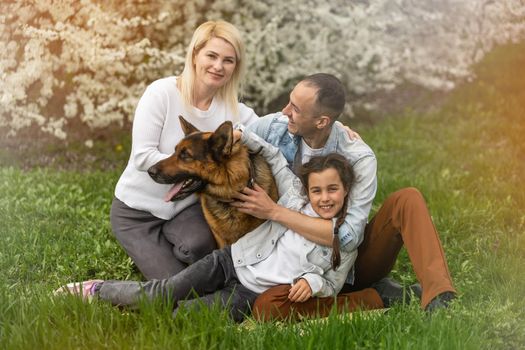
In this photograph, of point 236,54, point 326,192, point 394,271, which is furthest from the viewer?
point 394,271

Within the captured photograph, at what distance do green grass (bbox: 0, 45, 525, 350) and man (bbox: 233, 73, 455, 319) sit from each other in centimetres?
16

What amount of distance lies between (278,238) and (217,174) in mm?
→ 446

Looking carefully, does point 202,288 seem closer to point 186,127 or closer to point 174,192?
point 174,192

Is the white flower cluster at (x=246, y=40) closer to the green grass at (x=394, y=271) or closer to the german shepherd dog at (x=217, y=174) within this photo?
the green grass at (x=394, y=271)

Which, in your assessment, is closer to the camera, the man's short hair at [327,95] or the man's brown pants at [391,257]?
the man's brown pants at [391,257]

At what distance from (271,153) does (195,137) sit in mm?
424

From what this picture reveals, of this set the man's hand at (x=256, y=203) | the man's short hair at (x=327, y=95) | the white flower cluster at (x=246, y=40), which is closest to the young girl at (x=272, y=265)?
the man's hand at (x=256, y=203)

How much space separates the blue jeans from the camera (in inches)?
149

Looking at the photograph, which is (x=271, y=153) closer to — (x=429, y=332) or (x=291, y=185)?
(x=291, y=185)

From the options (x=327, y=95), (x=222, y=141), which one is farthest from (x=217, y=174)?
(x=327, y=95)

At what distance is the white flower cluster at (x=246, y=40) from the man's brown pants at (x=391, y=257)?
12.6 ft

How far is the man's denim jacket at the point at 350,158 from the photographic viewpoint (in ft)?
12.4

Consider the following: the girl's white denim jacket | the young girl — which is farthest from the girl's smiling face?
the girl's white denim jacket

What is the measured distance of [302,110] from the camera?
380 centimetres
